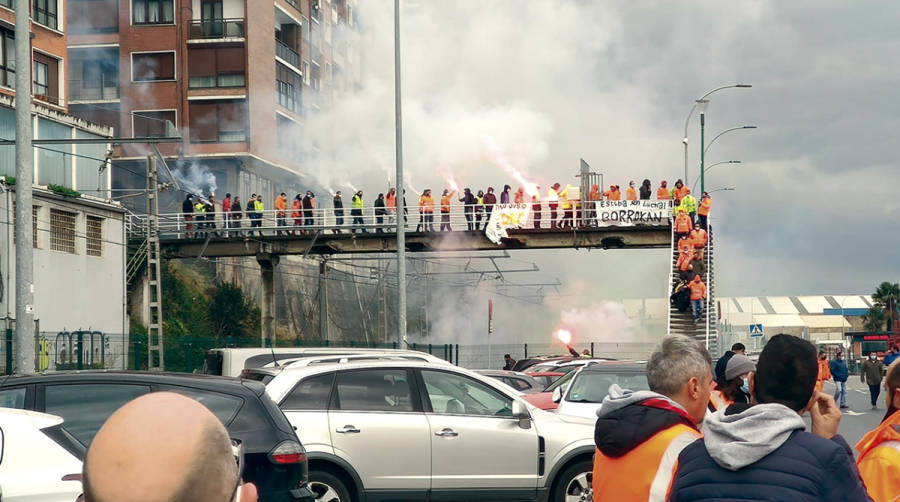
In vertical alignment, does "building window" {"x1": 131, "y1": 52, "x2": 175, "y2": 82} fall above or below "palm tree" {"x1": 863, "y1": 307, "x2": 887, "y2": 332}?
above

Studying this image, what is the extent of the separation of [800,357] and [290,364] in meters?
7.79

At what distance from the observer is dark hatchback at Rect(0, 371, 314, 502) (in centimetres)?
807

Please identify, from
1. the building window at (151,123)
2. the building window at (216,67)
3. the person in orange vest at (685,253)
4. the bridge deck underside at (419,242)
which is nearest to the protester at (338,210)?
the bridge deck underside at (419,242)

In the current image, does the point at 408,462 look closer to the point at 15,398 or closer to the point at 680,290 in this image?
the point at 15,398

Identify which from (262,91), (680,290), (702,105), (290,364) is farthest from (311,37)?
(290,364)

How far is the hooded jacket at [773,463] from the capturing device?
3330 mm

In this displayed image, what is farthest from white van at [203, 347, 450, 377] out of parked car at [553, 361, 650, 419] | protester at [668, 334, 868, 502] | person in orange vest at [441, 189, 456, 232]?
person in orange vest at [441, 189, 456, 232]

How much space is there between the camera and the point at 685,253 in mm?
37062

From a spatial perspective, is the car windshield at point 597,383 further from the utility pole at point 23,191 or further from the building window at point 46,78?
the building window at point 46,78

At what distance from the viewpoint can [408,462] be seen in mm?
10609

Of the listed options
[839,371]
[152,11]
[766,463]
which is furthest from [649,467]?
[152,11]

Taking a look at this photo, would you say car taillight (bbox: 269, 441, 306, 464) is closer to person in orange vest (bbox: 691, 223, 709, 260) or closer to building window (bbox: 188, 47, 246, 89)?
person in orange vest (bbox: 691, 223, 709, 260)

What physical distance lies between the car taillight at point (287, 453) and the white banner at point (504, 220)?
35.5 m

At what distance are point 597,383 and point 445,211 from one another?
3083cm
